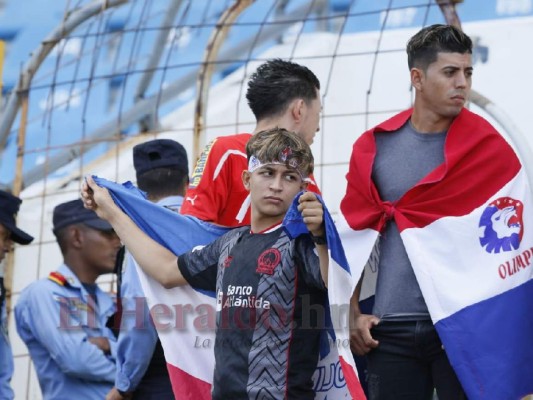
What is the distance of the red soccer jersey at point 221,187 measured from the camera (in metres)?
4.99

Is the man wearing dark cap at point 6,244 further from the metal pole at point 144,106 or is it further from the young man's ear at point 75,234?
the metal pole at point 144,106

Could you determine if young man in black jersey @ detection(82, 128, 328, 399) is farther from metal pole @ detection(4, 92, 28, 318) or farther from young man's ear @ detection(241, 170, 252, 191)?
metal pole @ detection(4, 92, 28, 318)

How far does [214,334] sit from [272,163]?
2.45ft

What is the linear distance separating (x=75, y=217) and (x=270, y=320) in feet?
8.50

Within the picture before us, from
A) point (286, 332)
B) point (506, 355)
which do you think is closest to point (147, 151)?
point (286, 332)

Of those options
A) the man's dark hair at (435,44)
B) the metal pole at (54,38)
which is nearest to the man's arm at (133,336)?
the man's dark hair at (435,44)

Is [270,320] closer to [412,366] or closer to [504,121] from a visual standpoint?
[412,366]

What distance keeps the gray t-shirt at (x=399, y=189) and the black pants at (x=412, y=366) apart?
2.2 inches

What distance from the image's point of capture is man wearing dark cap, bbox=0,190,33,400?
6059 mm

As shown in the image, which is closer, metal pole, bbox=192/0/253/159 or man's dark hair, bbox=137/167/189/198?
man's dark hair, bbox=137/167/189/198

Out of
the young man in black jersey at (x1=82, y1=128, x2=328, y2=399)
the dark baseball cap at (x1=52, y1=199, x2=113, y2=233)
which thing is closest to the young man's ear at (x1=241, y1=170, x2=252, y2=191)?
the young man in black jersey at (x1=82, y1=128, x2=328, y2=399)

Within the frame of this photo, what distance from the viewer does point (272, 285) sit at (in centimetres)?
437

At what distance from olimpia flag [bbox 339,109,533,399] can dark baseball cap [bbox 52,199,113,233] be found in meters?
2.39

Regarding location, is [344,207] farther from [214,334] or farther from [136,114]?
[136,114]
